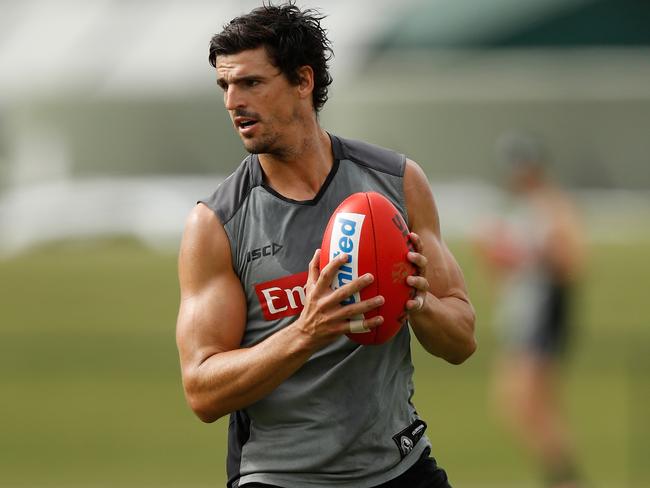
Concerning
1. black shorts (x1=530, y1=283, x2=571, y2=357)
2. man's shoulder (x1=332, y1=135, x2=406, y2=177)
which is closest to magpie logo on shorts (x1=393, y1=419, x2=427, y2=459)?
man's shoulder (x1=332, y1=135, x2=406, y2=177)

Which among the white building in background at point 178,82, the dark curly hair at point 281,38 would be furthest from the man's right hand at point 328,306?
the white building in background at point 178,82

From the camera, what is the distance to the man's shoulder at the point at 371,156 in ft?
11.9

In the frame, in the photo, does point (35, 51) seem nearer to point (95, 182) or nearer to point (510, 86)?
point (95, 182)

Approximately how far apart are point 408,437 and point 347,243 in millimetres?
668

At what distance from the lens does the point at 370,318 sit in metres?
3.20

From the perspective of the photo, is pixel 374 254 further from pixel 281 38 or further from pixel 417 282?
pixel 281 38

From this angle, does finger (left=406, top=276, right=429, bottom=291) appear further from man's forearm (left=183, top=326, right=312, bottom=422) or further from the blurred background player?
the blurred background player

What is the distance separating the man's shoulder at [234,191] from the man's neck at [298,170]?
35 mm

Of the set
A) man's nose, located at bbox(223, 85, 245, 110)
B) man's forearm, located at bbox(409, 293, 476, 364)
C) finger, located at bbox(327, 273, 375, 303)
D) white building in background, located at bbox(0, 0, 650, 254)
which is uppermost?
white building in background, located at bbox(0, 0, 650, 254)

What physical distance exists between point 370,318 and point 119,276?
15.4m

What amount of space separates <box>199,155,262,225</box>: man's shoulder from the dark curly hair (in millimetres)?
268

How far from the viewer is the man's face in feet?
11.2

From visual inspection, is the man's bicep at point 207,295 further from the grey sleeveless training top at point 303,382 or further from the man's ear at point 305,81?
the man's ear at point 305,81

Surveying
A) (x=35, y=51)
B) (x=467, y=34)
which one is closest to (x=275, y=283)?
(x=467, y=34)
